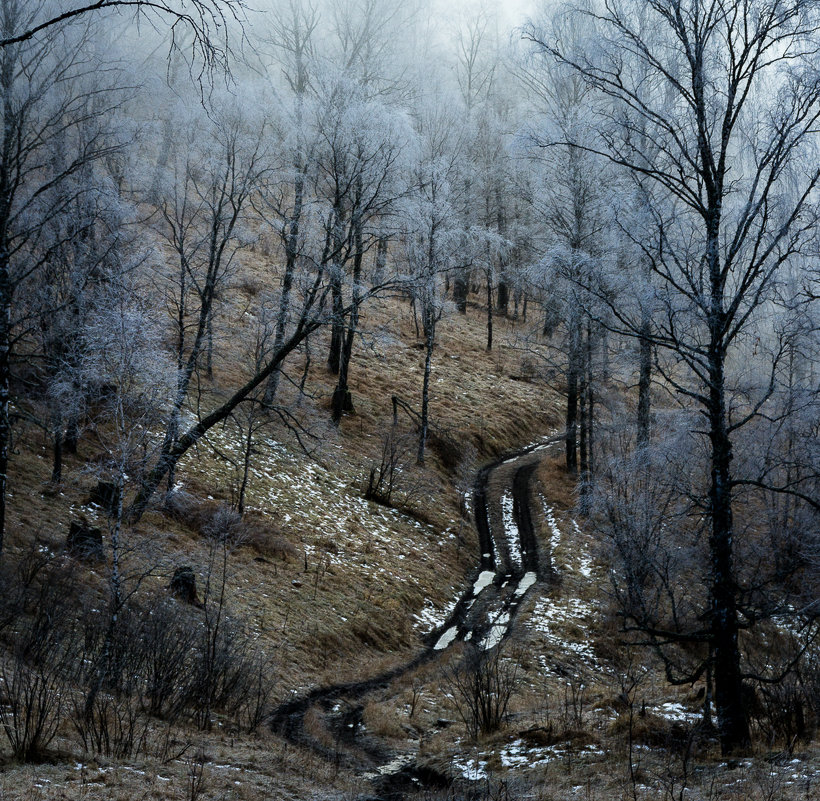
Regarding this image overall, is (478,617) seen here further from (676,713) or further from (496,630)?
(676,713)

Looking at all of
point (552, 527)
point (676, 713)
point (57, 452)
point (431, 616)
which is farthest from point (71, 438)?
point (552, 527)

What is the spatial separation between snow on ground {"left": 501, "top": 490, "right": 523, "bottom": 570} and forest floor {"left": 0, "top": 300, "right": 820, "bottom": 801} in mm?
118

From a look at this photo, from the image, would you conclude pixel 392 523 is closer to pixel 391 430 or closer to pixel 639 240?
pixel 391 430

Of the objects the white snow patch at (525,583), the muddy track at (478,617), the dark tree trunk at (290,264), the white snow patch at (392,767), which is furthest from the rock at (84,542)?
the white snow patch at (525,583)

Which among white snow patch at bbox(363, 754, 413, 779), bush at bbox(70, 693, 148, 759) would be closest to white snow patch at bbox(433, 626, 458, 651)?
white snow patch at bbox(363, 754, 413, 779)

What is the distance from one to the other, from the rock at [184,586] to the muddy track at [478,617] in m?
2.90

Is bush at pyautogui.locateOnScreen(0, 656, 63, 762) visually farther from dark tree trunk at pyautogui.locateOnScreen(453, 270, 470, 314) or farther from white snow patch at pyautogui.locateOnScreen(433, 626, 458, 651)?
dark tree trunk at pyautogui.locateOnScreen(453, 270, 470, 314)

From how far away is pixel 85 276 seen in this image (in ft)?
48.8

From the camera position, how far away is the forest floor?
680 centimetres

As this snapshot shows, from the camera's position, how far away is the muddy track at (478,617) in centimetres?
976

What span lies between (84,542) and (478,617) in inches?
352

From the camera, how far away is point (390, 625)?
603 inches

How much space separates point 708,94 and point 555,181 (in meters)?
17.3

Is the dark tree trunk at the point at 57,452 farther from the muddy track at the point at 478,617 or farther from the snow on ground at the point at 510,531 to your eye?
the snow on ground at the point at 510,531
